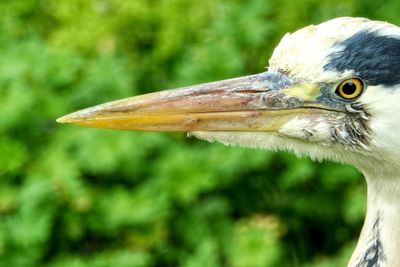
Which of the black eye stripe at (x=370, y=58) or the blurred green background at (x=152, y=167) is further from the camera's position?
the blurred green background at (x=152, y=167)

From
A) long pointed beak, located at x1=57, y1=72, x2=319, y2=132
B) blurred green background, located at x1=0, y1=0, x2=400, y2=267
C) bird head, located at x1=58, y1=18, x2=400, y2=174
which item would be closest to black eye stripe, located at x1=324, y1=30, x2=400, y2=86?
bird head, located at x1=58, y1=18, x2=400, y2=174

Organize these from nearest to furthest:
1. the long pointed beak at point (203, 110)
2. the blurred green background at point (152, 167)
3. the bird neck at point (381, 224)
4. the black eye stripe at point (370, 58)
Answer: the black eye stripe at point (370, 58) < the bird neck at point (381, 224) < the long pointed beak at point (203, 110) < the blurred green background at point (152, 167)

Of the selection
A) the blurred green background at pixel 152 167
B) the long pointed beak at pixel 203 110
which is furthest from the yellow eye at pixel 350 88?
the blurred green background at pixel 152 167

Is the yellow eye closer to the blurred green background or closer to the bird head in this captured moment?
the bird head

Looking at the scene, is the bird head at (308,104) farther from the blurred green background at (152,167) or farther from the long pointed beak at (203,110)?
the blurred green background at (152,167)

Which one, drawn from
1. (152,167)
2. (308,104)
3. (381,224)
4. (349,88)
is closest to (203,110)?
(308,104)

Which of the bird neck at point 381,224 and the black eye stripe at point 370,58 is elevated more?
the black eye stripe at point 370,58

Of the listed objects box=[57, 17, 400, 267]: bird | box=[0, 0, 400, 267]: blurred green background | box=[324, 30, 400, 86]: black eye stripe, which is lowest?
box=[0, 0, 400, 267]: blurred green background

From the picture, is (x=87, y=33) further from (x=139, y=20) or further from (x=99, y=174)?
(x=99, y=174)

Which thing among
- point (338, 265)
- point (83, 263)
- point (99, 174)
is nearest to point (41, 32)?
point (99, 174)

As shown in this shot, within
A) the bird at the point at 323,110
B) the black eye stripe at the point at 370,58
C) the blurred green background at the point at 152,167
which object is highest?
the black eye stripe at the point at 370,58

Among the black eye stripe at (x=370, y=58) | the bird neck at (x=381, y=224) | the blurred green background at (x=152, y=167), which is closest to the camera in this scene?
the black eye stripe at (x=370, y=58)
